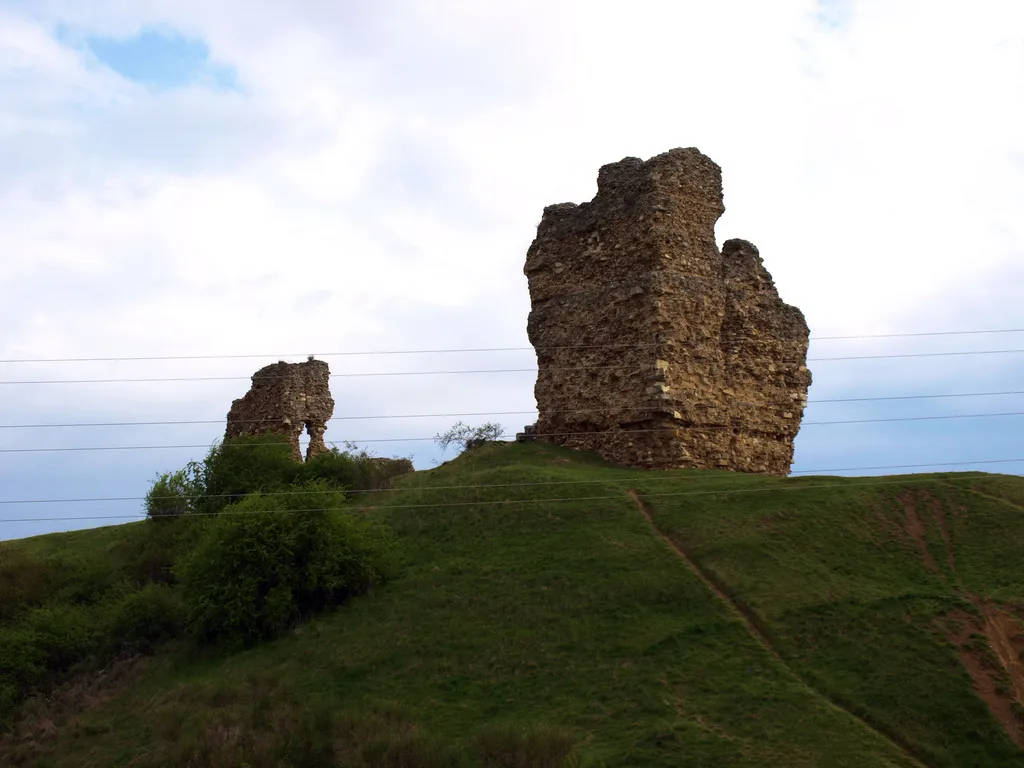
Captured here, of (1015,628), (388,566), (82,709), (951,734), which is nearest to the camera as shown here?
(951,734)

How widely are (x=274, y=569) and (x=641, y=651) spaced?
30.1ft

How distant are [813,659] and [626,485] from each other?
366 inches

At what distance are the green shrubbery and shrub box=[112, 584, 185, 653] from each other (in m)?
Result: 0.02

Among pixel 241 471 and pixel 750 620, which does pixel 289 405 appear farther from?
pixel 750 620

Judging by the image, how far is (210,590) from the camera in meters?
23.6

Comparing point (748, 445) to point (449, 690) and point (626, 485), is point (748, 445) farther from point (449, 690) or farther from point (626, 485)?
point (449, 690)

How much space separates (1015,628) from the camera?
18.0 m

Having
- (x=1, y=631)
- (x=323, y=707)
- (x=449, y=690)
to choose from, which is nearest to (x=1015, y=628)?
(x=449, y=690)

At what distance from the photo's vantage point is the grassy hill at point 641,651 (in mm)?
16359

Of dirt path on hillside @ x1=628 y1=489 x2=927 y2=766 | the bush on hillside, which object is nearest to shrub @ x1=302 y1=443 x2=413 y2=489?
the bush on hillside

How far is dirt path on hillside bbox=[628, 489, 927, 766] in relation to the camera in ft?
51.8

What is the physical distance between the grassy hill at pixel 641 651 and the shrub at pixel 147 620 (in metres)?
1.01

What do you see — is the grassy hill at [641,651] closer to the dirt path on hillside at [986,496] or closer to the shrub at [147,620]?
the dirt path on hillside at [986,496]

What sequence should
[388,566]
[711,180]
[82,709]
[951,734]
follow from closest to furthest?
[951,734] < [82,709] < [388,566] < [711,180]
